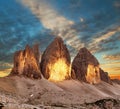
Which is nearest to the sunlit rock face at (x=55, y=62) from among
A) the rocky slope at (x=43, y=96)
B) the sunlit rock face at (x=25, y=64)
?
the rocky slope at (x=43, y=96)

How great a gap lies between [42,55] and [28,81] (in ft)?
146

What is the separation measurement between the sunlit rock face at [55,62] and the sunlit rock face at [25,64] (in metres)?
22.3

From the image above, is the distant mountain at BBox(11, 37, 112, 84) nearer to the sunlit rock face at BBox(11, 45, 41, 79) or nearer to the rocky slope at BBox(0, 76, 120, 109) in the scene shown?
the sunlit rock face at BBox(11, 45, 41, 79)

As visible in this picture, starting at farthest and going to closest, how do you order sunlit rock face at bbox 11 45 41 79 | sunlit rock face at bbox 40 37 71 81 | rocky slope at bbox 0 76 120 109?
sunlit rock face at bbox 40 37 71 81 < sunlit rock face at bbox 11 45 41 79 < rocky slope at bbox 0 76 120 109

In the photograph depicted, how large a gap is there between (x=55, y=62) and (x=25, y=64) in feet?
104

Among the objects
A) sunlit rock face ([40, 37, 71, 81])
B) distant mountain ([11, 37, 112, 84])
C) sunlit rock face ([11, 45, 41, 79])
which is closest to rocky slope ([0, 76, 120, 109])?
sunlit rock face ([11, 45, 41, 79])

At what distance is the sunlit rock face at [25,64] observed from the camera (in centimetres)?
14675

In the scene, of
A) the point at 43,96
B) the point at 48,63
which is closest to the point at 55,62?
the point at 48,63

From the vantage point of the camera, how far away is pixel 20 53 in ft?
488

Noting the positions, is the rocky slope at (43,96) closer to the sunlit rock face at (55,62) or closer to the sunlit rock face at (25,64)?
the sunlit rock face at (25,64)

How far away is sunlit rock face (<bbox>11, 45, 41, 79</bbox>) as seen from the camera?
146750 mm

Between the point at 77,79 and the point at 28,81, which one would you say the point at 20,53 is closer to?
the point at 28,81

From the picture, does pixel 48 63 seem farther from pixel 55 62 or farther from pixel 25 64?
pixel 25 64

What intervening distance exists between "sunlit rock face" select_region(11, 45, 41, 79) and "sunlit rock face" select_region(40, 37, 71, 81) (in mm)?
22331
